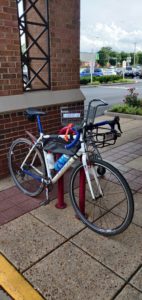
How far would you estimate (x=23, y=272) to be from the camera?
208cm

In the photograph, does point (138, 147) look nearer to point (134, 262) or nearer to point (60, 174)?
point (60, 174)

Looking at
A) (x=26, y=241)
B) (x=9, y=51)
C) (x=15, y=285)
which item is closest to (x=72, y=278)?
(x=15, y=285)

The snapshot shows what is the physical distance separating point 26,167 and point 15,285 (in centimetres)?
164

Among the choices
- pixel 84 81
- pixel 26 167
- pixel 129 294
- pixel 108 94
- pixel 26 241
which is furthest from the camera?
pixel 84 81

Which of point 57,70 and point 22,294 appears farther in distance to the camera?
point 57,70

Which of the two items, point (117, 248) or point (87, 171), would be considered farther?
point (87, 171)

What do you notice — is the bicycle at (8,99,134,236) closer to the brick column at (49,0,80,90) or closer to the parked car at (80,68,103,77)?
the brick column at (49,0,80,90)

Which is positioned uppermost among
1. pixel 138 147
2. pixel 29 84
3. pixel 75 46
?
pixel 75 46

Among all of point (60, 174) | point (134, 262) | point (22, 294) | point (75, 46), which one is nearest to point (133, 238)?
point (134, 262)

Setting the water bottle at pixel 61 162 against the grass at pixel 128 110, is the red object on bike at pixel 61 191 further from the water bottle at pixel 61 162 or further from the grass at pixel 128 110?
the grass at pixel 128 110

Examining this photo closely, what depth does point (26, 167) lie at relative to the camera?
3.38 meters

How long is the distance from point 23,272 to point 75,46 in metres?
3.43

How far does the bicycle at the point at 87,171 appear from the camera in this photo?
241 cm

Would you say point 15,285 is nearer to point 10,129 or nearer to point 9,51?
point 10,129
